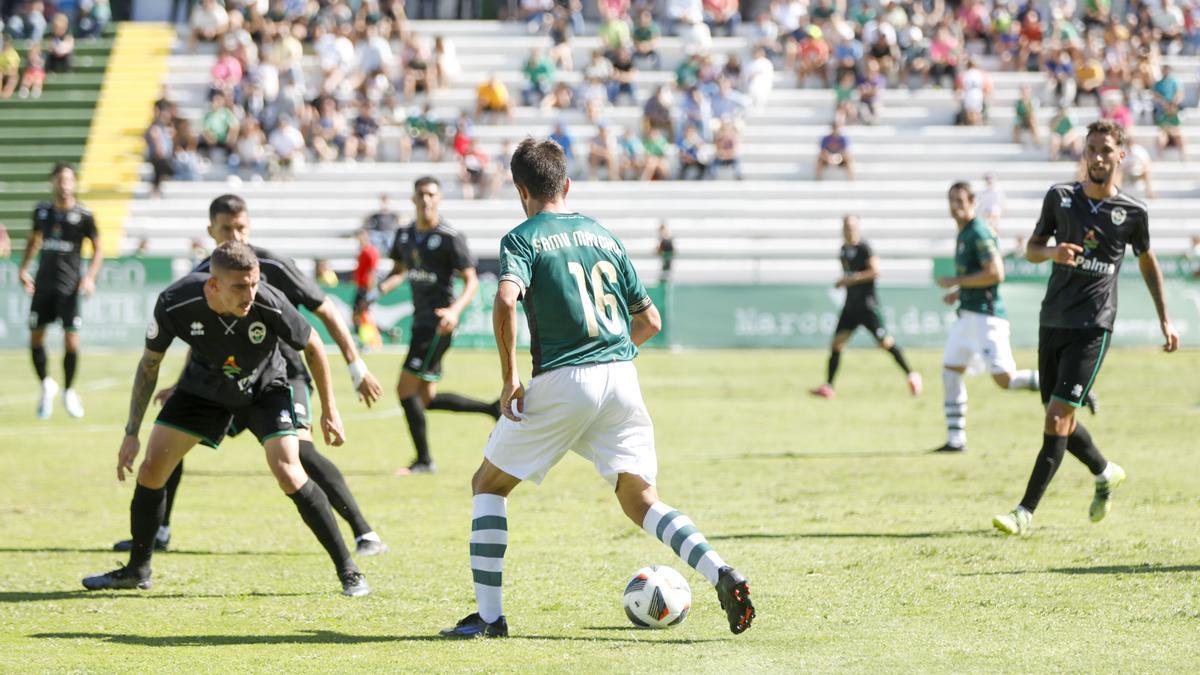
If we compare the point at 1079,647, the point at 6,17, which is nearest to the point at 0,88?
the point at 6,17

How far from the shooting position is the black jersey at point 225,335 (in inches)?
296

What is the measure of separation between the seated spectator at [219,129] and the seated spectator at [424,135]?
384 cm

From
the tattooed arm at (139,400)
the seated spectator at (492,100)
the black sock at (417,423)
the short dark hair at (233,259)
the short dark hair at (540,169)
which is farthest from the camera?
the seated spectator at (492,100)

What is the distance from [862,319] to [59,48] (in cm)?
2679

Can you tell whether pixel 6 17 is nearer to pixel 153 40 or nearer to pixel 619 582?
pixel 153 40

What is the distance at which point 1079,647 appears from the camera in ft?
20.8

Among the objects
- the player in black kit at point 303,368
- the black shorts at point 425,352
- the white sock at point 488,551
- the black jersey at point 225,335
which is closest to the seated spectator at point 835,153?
the black shorts at point 425,352

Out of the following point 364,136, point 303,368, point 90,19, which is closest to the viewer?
point 303,368

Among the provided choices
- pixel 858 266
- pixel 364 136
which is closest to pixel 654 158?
pixel 364 136

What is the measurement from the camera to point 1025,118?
113ft

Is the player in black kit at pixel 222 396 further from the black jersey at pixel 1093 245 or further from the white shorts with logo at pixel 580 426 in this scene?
the black jersey at pixel 1093 245

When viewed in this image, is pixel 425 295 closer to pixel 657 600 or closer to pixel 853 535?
pixel 853 535

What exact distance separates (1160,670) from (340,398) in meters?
15.0

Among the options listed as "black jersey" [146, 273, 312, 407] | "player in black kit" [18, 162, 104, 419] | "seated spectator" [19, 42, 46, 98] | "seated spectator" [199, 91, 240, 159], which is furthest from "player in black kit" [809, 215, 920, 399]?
"seated spectator" [19, 42, 46, 98]
